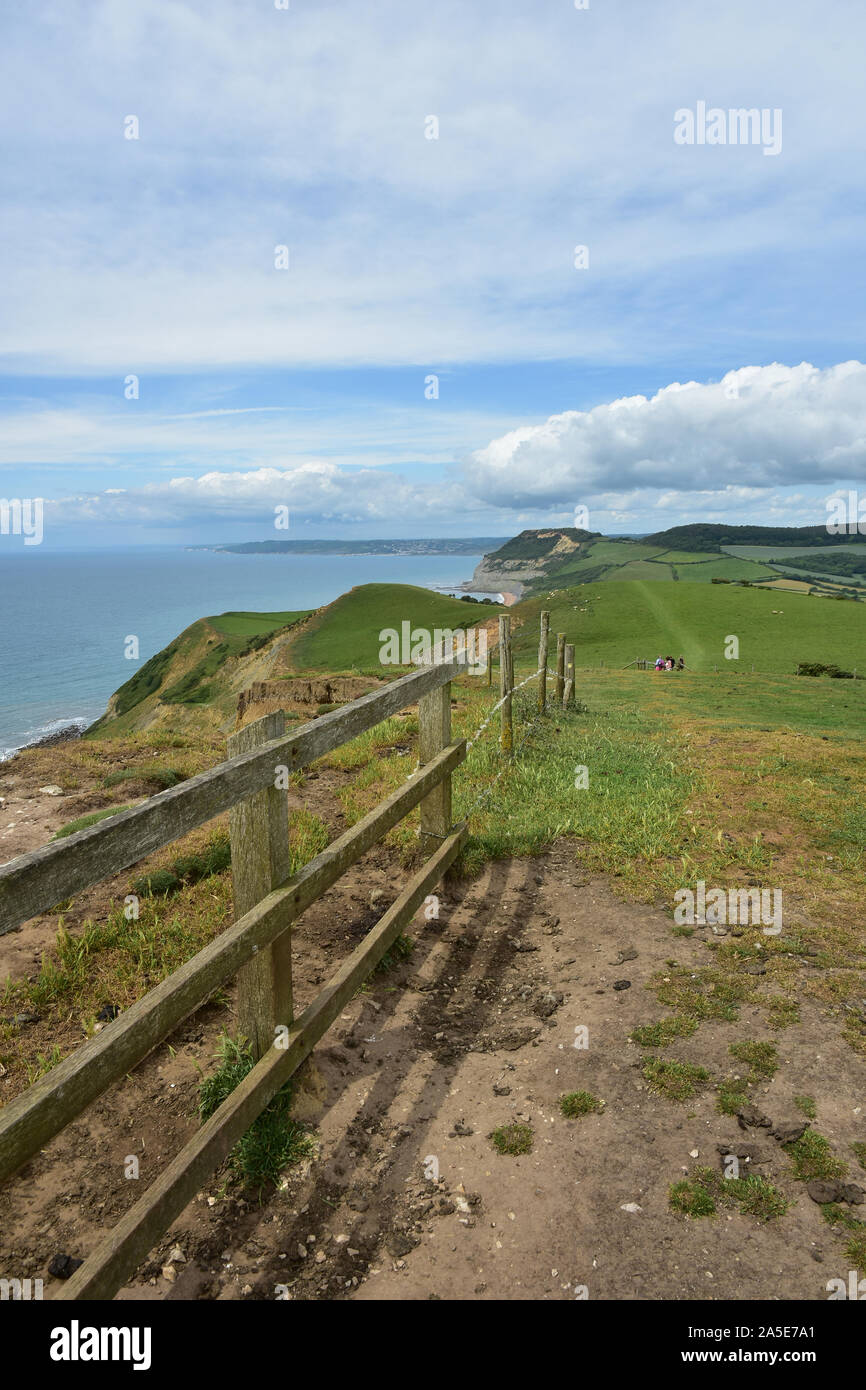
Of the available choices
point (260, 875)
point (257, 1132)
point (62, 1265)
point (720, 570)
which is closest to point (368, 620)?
point (260, 875)

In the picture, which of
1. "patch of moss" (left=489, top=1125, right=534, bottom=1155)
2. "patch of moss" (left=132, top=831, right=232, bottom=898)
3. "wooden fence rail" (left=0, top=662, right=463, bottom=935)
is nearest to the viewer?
"wooden fence rail" (left=0, top=662, right=463, bottom=935)

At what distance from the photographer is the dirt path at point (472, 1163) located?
3.30 meters

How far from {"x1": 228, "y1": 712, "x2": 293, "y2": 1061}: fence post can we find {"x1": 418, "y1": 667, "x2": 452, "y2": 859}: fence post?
3036 millimetres

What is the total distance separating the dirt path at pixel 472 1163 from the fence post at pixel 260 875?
2.17 feet

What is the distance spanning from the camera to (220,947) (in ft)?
11.8

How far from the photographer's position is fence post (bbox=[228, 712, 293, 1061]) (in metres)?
3.94

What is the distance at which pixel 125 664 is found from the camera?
15750 cm

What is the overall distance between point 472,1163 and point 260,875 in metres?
1.96

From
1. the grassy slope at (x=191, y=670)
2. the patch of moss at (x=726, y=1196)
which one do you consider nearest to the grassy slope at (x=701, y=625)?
the grassy slope at (x=191, y=670)

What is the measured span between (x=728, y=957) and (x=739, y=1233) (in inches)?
108

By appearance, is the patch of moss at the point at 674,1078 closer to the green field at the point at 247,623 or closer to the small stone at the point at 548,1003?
the small stone at the point at 548,1003

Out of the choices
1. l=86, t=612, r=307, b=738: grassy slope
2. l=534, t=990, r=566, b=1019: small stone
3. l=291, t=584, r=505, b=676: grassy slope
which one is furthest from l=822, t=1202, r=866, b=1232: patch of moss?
l=86, t=612, r=307, b=738: grassy slope

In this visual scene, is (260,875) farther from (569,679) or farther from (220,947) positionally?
(569,679)

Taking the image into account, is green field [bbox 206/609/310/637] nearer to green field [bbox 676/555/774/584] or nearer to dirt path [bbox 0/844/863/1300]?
green field [bbox 676/555/774/584]
